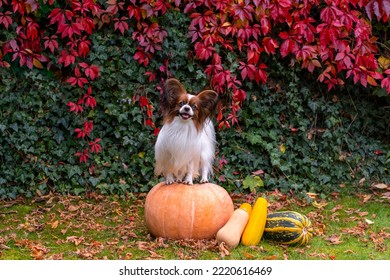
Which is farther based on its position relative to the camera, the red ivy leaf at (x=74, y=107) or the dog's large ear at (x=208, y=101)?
the red ivy leaf at (x=74, y=107)

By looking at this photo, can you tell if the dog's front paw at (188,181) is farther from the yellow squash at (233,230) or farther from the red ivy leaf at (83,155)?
the red ivy leaf at (83,155)

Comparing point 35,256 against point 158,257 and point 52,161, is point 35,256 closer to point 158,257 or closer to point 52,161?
point 158,257

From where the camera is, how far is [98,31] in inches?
244

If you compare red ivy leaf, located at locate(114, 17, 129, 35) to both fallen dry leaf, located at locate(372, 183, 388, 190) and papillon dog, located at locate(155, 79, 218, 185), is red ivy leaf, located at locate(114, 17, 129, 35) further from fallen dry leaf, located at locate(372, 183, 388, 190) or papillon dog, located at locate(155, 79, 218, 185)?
fallen dry leaf, located at locate(372, 183, 388, 190)

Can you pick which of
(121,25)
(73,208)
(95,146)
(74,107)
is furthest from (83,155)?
(121,25)

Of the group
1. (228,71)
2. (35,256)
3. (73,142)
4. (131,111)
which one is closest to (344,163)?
(228,71)

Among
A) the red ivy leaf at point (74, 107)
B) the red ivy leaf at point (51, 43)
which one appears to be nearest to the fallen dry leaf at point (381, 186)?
the red ivy leaf at point (74, 107)

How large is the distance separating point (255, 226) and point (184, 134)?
2.96ft

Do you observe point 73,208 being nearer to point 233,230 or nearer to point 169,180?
point 169,180

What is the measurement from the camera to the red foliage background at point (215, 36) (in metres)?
5.98

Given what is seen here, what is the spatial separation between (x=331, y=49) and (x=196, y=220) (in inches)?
103

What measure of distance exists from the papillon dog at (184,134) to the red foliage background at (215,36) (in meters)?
1.42

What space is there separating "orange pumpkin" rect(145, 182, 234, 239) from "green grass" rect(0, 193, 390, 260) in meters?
0.09

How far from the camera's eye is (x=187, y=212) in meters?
4.63
